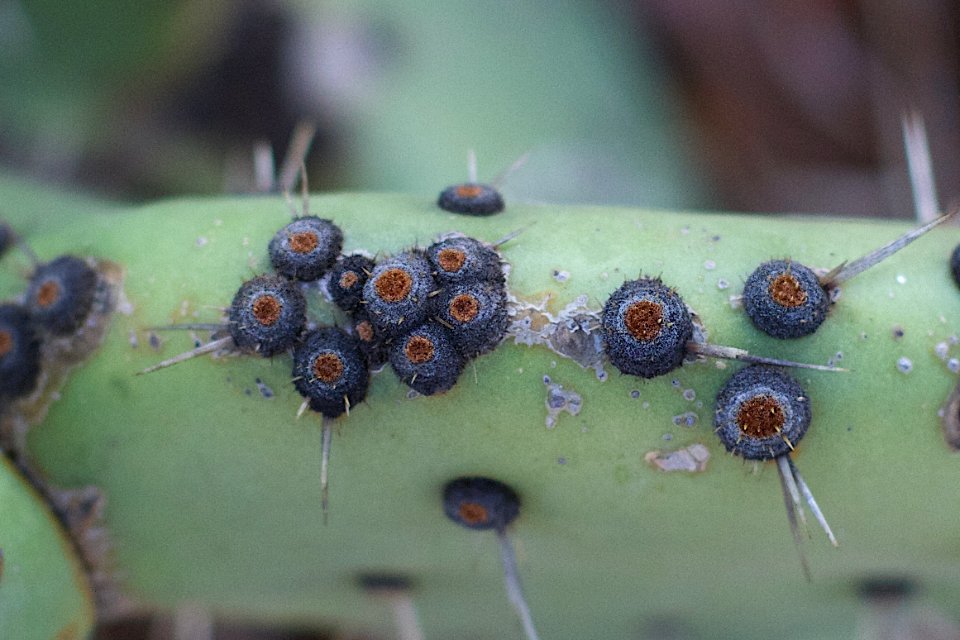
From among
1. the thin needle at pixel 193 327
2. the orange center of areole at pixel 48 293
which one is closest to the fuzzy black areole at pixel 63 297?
the orange center of areole at pixel 48 293

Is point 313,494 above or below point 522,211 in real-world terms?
below

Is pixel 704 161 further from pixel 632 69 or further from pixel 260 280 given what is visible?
pixel 260 280

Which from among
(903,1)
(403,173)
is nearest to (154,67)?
(403,173)

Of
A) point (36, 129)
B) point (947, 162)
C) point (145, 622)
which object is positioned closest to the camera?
point (36, 129)

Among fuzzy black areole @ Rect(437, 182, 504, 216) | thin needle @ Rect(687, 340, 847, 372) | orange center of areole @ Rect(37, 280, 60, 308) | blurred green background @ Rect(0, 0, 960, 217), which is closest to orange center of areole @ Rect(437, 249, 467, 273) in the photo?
fuzzy black areole @ Rect(437, 182, 504, 216)

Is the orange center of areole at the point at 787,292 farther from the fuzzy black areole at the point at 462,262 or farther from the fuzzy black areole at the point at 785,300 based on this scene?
the fuzzy black areole at the point at 462,262

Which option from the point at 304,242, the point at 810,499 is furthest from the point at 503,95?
the point at 810,499
